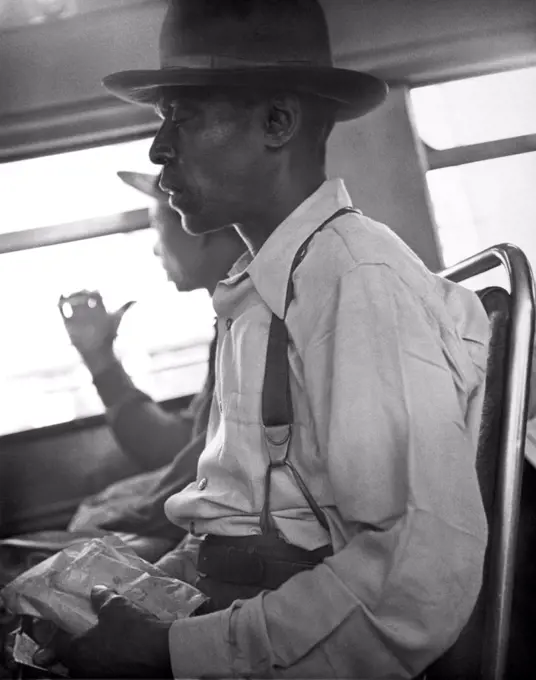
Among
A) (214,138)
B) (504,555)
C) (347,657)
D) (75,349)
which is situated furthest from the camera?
(75,349)

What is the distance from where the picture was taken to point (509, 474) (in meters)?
0.90

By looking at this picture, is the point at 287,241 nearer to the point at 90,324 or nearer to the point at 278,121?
the point at 278,121

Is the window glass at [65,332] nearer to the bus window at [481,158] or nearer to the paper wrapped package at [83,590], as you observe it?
the bus window at [481,158]

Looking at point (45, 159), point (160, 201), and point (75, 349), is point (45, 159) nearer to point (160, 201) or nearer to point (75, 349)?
point (160, 201)

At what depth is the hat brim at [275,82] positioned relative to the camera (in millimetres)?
1007

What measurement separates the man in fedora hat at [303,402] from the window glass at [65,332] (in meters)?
0.90

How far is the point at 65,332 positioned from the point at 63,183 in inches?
16.9

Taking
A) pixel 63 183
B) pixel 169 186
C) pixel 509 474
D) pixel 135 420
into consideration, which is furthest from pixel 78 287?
pixel 509 474

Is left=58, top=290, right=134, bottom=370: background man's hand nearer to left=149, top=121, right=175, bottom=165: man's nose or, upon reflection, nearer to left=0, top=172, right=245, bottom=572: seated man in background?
left=0, top=172, right=245, bottom=572: seated man in background

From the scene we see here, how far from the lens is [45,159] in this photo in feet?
6.44

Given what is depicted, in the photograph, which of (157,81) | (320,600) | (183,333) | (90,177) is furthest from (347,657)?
(90,177)

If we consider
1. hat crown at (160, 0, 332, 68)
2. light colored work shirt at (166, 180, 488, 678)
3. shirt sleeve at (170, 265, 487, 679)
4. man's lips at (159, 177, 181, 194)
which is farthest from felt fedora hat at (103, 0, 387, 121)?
shirt sleeve at (170, 265, 487, 679)

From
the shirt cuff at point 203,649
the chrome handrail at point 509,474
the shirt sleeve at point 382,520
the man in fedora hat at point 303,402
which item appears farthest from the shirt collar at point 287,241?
the shirt cuff at point 203,649

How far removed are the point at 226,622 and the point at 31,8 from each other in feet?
5.65
